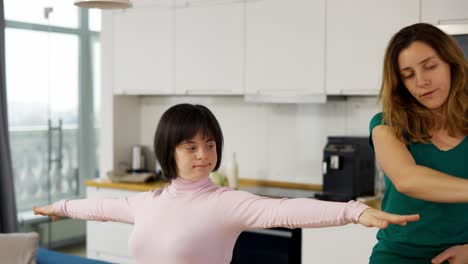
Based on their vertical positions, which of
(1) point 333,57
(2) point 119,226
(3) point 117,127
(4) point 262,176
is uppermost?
(1) point 333,57

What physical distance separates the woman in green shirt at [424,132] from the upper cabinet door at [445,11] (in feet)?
5.94

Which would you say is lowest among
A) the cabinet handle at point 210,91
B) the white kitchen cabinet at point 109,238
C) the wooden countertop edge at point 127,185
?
the white kitchen cabinet at point 109,238

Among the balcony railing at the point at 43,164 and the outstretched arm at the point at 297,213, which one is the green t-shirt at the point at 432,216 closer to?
the outstretched arm at the point at 297,213

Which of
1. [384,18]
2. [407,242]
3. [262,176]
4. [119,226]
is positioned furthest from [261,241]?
[407,242]

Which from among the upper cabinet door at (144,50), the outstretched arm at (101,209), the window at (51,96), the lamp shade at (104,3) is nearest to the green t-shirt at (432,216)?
the outstretched arm at (101,209)

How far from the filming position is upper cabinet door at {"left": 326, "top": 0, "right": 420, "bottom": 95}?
144 inches

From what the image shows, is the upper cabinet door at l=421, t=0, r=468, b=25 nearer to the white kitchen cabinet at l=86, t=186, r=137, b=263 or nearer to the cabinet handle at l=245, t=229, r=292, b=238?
the cabinet handle at l=245, t=229, r=292, b=238

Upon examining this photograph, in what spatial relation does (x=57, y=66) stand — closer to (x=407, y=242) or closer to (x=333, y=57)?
(x=333, y=57)

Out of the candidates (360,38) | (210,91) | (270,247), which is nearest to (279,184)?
(270,247)

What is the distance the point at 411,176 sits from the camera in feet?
5.46

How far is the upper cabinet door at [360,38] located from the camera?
3.65 m

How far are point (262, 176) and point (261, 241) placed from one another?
2.43 ft

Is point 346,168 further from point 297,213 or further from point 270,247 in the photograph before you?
point 297,213

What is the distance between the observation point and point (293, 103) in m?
4.42
